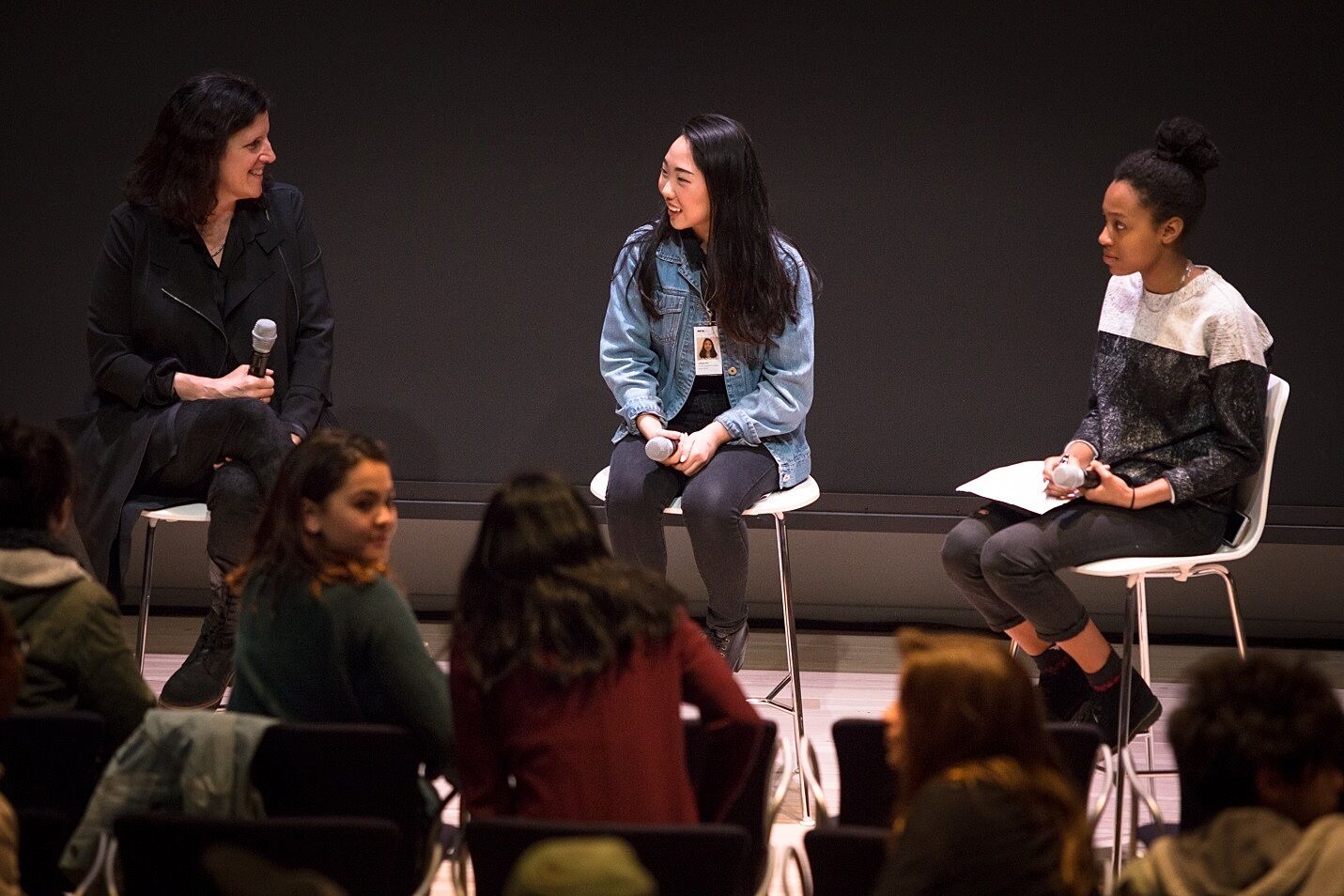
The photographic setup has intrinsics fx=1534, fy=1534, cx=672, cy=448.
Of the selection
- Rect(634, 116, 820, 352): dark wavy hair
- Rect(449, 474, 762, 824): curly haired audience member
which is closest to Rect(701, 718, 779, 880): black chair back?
Rect(449, 474, 762, 824): curly haired audience member

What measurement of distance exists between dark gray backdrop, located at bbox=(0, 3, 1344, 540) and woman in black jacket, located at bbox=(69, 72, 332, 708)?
99 cm

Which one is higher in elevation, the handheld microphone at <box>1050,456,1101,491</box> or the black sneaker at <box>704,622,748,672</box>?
the handheld microphone at <box>1050,456,1101,491</box>

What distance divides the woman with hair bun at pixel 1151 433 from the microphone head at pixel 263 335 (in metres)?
1.70

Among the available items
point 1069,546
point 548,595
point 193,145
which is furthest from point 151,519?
point 1069,546

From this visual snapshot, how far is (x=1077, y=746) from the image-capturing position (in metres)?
2.37

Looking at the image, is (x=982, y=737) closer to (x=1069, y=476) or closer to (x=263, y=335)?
(x=1069, y=476)

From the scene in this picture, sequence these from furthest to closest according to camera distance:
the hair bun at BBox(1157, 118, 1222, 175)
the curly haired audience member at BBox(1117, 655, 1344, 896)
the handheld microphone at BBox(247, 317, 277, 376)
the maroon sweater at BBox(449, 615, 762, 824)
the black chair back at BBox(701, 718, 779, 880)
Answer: the handheld microphone at BBox(247, 317, 277, 376), the hair bun at BBox(1157, 118, 1222, 175), the black chair back at BBox(701, 718, 779, 880), the maroon sweater at BBox(449, 615, 762, 824), the curly haired audience member at BBox(1117, 655, 1344, 896)

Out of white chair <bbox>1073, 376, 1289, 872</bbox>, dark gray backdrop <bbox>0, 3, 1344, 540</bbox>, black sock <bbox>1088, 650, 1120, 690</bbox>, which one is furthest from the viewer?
dark gray backdrop <bbox>0, 3, 1344, 540</bbox>

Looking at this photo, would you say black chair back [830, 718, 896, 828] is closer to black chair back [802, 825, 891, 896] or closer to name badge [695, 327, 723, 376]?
black chair back [802, 825, 891, 896]

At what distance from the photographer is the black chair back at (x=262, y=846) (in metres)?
1.82

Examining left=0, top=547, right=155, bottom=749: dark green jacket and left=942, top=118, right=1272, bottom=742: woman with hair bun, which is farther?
left=942, top=118, right=1272, bottom=742: woman with hair bun

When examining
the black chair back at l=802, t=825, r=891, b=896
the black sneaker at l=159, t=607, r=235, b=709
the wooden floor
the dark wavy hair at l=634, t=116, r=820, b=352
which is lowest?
the wooden floor

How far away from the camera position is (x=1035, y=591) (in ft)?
11.5

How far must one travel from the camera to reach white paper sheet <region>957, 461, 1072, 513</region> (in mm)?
3547
